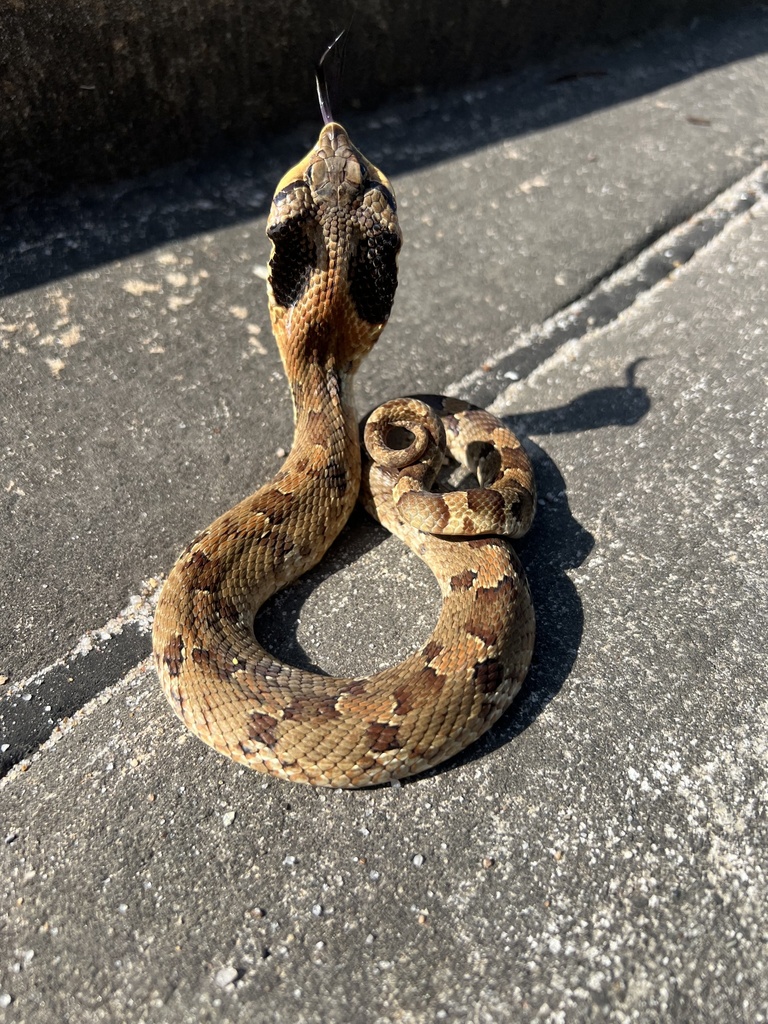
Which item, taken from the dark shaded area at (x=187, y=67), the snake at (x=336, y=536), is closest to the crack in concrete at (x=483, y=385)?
the snake at (x=336, y=536)

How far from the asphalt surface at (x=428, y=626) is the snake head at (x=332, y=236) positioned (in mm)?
928

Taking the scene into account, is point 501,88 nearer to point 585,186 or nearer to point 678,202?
point 585,186

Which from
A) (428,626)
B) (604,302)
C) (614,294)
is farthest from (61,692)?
(614,294)

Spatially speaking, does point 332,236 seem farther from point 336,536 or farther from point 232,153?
point 232,153

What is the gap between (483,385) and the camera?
4.79m

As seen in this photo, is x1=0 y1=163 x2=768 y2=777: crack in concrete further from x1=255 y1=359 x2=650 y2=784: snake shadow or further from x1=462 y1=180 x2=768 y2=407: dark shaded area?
x1=255 y1=359 x2=650 y2=784: snake shadow

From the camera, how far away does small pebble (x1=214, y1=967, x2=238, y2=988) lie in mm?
2590

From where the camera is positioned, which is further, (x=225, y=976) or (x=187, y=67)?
(x=187, y=67)

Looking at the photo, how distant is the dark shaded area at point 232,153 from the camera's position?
5.10 metres

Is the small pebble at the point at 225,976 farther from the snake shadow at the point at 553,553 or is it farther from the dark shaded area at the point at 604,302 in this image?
the dark shaded area at the point at 604,302

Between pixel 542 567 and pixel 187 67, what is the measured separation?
152 inches

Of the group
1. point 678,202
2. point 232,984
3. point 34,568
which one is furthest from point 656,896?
point 678,202

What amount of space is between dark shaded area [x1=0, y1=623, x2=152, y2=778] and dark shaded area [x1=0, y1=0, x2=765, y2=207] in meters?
3.03

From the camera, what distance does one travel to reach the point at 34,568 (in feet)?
12.5
